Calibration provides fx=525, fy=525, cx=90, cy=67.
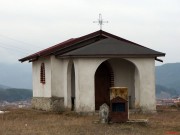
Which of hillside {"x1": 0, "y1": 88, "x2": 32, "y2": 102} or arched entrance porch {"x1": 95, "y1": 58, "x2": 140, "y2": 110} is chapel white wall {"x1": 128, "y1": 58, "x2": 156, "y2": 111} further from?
hillside {"x1": 0, "y1": 88, "x2": 32, "y2": 102}

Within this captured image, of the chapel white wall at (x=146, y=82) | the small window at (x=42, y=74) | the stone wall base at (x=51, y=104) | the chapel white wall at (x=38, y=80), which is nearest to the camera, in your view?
the chapel white wall at (x=146, y=82)

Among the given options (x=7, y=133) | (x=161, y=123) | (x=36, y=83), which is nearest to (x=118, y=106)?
(x=161, y=123)

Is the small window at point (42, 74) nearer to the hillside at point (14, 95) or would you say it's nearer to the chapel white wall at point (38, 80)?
the chapel white wall at point (38, 80)

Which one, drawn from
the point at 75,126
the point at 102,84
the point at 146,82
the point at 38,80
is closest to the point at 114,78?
A: the point at 102,84

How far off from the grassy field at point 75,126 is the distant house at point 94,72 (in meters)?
1.72

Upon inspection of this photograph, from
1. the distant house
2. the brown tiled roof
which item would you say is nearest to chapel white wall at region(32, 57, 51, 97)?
the distant house

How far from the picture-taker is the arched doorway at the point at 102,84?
29172 millimetres

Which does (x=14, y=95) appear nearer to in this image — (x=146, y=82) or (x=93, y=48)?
(x=146, y=82)

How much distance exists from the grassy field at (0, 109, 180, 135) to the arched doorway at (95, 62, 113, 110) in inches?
139

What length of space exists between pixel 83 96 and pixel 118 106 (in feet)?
15.2

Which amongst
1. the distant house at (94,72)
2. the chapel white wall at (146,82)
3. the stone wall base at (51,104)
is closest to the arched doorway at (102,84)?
the distant house at (94,72)

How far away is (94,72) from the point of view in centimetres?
2656

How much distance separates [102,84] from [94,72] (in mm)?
2951

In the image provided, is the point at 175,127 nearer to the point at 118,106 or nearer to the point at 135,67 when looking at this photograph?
the point at 118,106
